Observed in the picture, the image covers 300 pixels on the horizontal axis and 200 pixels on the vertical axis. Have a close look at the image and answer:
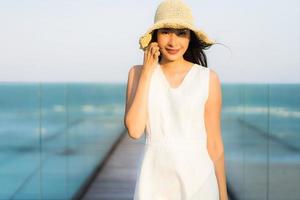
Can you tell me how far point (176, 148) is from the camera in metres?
1.73

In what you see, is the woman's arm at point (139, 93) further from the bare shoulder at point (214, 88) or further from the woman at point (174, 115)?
the bare shoulder at point (214, 88)

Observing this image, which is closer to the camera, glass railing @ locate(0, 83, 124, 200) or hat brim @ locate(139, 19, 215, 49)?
hat brim @ locate(139, 19, 215, 49)

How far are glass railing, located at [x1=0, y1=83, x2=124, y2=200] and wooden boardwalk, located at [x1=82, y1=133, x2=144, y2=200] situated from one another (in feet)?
0.65

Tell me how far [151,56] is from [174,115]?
195 mm

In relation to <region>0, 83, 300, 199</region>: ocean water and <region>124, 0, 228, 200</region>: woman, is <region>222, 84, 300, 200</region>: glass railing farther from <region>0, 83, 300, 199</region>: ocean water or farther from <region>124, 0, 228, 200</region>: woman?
<region>124, 0, 228, 200</region>: woman

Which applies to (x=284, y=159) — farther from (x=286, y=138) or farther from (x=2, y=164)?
(x=2, y=164)

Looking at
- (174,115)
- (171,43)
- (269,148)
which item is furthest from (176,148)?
(269,148)

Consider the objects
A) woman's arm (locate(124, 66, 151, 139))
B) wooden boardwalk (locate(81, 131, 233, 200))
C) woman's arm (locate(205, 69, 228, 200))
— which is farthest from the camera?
wooden boardwalk (locate(81, 131, 233, 200))

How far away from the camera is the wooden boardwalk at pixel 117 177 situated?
18.9ft

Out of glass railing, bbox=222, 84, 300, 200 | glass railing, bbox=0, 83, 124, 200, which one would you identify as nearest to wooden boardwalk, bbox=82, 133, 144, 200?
glass railing, bbox=0, 83, 124, 200

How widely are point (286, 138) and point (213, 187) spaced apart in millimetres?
3133

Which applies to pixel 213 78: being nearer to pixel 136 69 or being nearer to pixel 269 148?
pixel 136 69

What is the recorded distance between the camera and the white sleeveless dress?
5.65 ft

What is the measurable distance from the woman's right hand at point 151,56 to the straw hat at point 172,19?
26 millimetres
